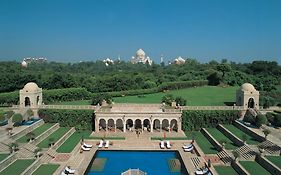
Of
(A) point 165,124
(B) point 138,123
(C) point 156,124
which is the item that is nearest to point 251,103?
(A) point 165,124

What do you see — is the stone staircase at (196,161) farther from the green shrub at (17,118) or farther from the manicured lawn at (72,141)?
the green shrub at (17,118)

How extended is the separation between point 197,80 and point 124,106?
3415 centimetres

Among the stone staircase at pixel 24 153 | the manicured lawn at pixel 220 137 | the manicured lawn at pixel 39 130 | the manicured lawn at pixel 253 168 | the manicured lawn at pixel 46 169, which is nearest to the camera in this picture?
the manicured lawn at pixel 253 168

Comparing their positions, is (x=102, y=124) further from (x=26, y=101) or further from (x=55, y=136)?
(x=26, y=101)

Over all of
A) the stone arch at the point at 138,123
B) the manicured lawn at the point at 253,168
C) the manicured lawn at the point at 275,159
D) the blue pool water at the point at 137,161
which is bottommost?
the blue pool water at the point at 137,161

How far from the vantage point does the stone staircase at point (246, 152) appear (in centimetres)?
3014

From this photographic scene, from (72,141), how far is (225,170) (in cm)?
1809

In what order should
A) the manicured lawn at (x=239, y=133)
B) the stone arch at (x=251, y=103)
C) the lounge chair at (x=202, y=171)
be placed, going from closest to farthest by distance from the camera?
the lounge chair at (x=202, y=171)
the manicured lawn at (x=239, y=133)
the stone arch at (x=251, y=103)

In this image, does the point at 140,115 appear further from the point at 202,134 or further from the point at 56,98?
the point at 56,98

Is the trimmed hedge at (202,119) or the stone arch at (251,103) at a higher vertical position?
the stone arch at (251,103)

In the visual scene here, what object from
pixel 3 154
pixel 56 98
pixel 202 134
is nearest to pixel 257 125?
pixel 202 134

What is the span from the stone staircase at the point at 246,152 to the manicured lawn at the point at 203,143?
2.81m

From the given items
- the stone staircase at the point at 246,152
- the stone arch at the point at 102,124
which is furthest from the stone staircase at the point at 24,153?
the stone staircase at the point at 246,152

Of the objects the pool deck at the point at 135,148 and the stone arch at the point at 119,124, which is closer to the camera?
the pool deck at the point at 135,148
